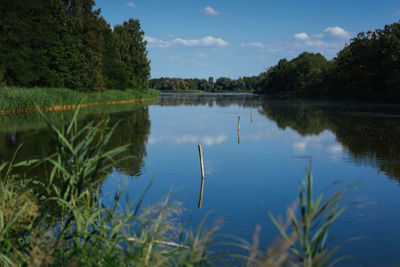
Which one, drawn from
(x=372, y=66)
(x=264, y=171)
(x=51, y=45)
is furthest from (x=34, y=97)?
(x=372, y=66)

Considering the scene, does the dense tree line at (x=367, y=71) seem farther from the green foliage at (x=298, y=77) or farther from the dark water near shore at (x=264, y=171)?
the dark water near shore at (x=264, y=171)

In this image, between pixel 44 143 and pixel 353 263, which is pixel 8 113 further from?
pixel 353 263

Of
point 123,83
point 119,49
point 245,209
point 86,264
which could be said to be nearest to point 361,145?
point 245,209

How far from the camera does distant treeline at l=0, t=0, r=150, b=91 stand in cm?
3638

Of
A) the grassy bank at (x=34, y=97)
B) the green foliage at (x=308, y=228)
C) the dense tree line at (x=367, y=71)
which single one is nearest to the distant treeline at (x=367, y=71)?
the dense tree line at (x=367, y=71)

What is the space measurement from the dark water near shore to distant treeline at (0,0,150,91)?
1102 cm

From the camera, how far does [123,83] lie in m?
63.6

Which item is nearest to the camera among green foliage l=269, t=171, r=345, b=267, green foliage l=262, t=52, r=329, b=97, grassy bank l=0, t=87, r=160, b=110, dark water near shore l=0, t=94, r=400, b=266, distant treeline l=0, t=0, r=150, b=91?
green foliage l=269, t=171, r=345, b=267

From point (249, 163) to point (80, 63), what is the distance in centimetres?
3511

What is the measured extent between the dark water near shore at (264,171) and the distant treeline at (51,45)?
11018 mm

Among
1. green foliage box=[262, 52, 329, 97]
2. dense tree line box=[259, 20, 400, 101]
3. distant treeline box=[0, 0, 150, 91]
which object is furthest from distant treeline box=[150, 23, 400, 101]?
distant treeline box=[0, 0, 150, 91]

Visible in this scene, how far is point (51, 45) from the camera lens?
137ft

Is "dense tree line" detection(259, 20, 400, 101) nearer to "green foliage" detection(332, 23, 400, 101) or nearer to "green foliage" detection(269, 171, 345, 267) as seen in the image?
"green foliage" detection(332, 23, 400, 101)

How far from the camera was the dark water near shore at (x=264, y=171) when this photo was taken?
8.10 m
